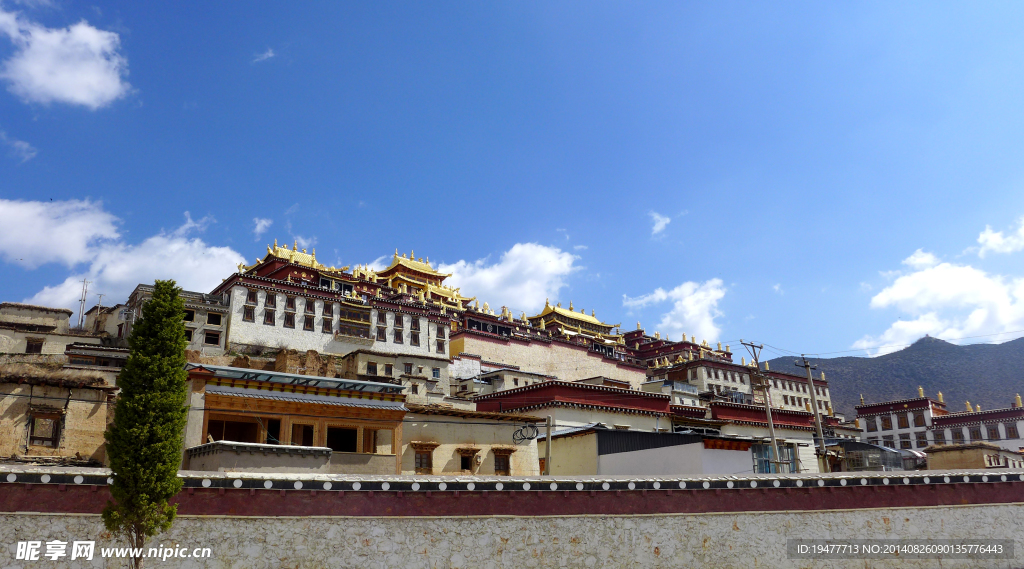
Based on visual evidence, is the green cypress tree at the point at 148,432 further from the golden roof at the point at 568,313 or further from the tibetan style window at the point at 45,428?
the golden roof at the point at 568,313

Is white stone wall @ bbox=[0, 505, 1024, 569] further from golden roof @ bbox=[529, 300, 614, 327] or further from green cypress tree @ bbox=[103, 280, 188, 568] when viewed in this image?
golden roof @ bbox=[529, 300, 614, 327]

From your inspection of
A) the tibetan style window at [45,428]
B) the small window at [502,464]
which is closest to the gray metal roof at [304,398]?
the small window at [502,464]

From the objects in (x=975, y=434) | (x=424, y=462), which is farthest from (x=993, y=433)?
(x=424, y=462)

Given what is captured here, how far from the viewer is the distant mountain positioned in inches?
5551

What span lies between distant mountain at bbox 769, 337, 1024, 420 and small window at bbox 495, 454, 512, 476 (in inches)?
4611

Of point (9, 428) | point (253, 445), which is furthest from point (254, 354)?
point (253, 445)

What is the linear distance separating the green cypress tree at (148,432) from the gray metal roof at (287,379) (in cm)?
727

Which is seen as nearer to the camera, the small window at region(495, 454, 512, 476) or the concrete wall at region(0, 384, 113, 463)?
the concrete wall at region(0, 384, 113, 463)

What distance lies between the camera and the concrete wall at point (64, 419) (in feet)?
94.2

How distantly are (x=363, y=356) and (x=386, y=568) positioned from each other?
113 ft

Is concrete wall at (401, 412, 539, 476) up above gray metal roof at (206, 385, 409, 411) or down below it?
below

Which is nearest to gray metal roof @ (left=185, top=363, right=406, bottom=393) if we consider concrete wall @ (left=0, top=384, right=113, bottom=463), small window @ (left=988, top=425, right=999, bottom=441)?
concrete wall @ (left=0, top=384, right=113, bottom=463)

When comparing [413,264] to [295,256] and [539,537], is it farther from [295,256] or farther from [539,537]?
[539,537]

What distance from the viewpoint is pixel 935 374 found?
157250 millimetres
